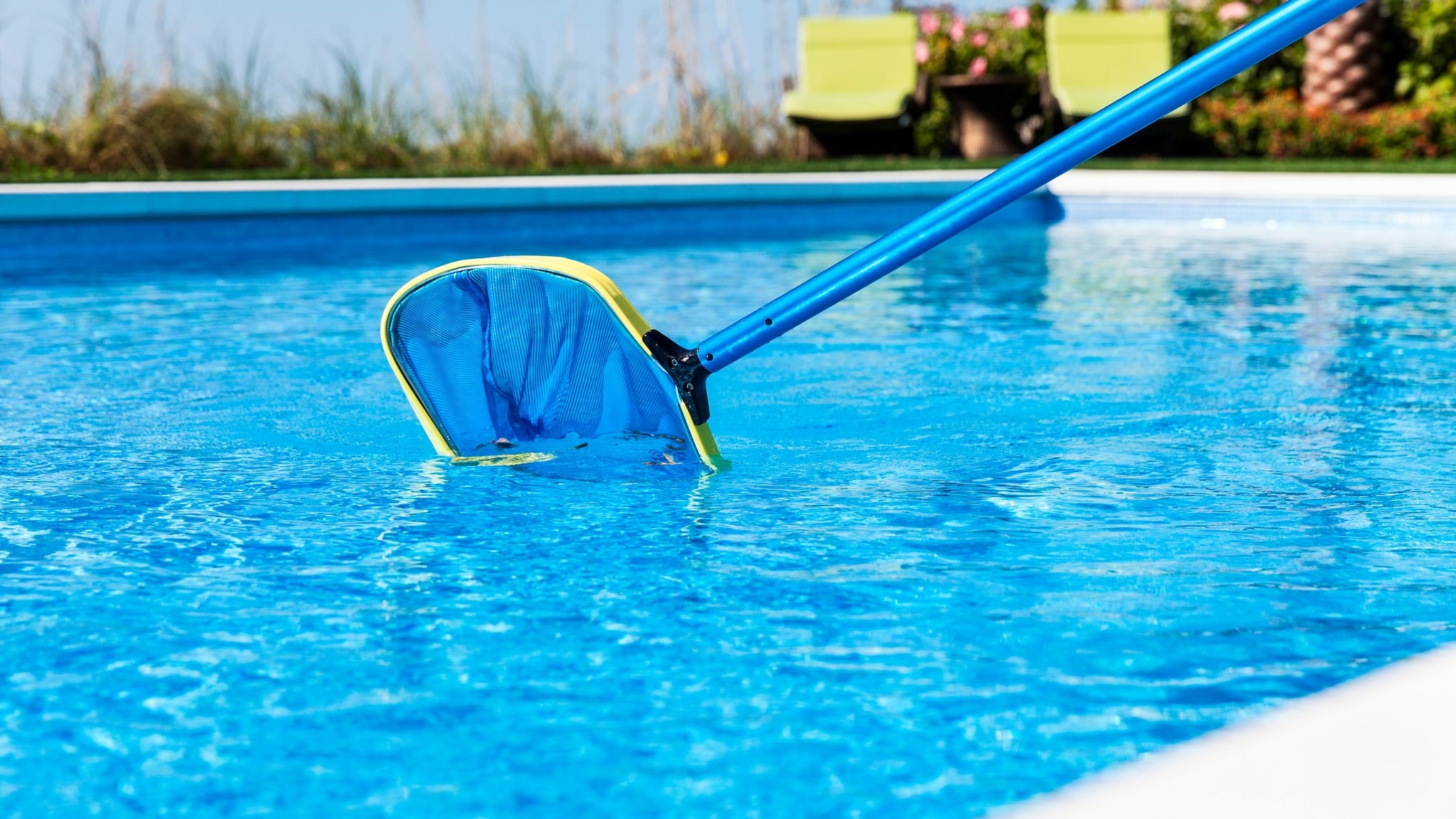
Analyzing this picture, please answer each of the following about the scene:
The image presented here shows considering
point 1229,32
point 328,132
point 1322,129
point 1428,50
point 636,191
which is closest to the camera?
point 636,191

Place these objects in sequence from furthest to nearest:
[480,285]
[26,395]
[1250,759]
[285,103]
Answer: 1. [285,103]
2. [26,395]
3. [480,285]
4. [1250,759]

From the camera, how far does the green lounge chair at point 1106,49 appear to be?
10.8 m

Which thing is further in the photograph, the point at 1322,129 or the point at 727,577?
the point at 1322,129

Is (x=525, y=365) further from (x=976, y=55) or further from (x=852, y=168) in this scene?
(x=976, y=55)

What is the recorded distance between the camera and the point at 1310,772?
1100 mm

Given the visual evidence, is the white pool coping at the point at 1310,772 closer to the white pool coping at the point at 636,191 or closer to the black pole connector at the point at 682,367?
the black pole connector at the point at 682,367

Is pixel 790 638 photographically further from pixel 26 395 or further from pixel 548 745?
pixel 26 395

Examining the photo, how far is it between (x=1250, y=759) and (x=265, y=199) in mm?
6664

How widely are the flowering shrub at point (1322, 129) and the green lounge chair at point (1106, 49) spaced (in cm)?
36

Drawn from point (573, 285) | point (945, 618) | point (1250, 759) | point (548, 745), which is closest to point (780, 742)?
point (548, 745)

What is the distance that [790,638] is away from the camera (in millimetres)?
1894

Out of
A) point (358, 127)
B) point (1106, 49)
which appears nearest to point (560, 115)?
point (358, 127)

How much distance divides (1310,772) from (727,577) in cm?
114

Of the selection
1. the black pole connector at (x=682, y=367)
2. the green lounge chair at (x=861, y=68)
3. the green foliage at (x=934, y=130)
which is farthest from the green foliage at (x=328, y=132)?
the black pole connector at (x=682, y=367)
